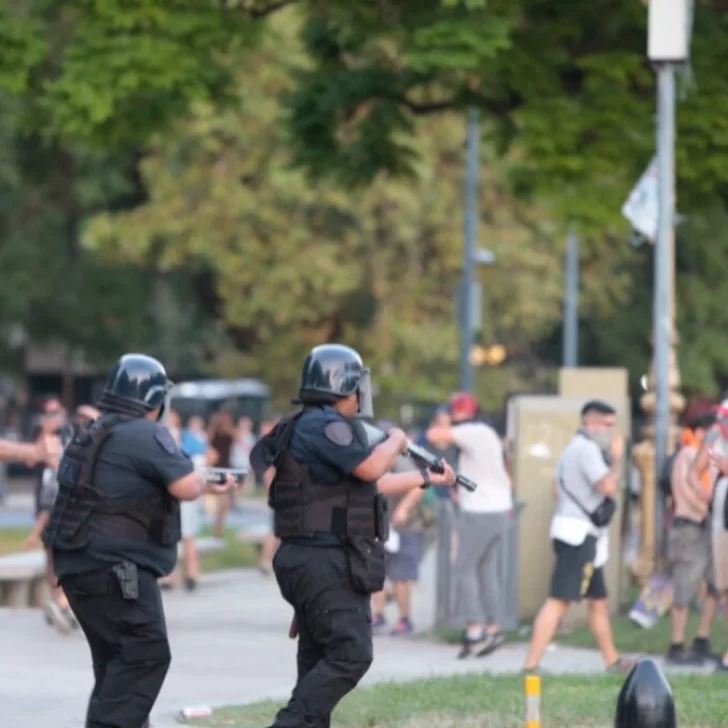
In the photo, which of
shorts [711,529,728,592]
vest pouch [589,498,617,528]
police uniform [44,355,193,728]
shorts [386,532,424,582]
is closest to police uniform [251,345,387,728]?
police uniform [44,355,193,728]

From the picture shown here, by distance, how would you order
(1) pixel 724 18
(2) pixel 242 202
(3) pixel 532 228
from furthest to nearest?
(3) pixel 532 228 < (2) pixel 242 202 < (1) pixel 724 18

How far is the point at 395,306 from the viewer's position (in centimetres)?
3819

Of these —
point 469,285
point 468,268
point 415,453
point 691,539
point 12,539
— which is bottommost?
point 12,539

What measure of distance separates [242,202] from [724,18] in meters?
18.1

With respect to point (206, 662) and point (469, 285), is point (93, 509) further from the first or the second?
point (469, 285)

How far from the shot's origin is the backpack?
14641 millimetres

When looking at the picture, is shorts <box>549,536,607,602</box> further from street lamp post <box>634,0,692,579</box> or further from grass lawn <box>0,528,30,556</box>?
grass lawn <box>0,528,30,556</box>

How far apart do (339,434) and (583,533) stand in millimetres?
4985

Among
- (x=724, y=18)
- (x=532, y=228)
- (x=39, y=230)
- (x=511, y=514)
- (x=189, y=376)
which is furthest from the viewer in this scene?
(x=189, y=376)

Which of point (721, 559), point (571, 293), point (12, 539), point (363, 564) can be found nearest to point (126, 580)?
point (363, 564)

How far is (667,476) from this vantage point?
14.8m

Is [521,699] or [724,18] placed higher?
[724,18]

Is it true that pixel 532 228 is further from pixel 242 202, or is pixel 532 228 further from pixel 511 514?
pixel 511 514

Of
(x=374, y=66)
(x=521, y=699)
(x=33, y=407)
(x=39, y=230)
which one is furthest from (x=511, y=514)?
(x=33, y=407)
